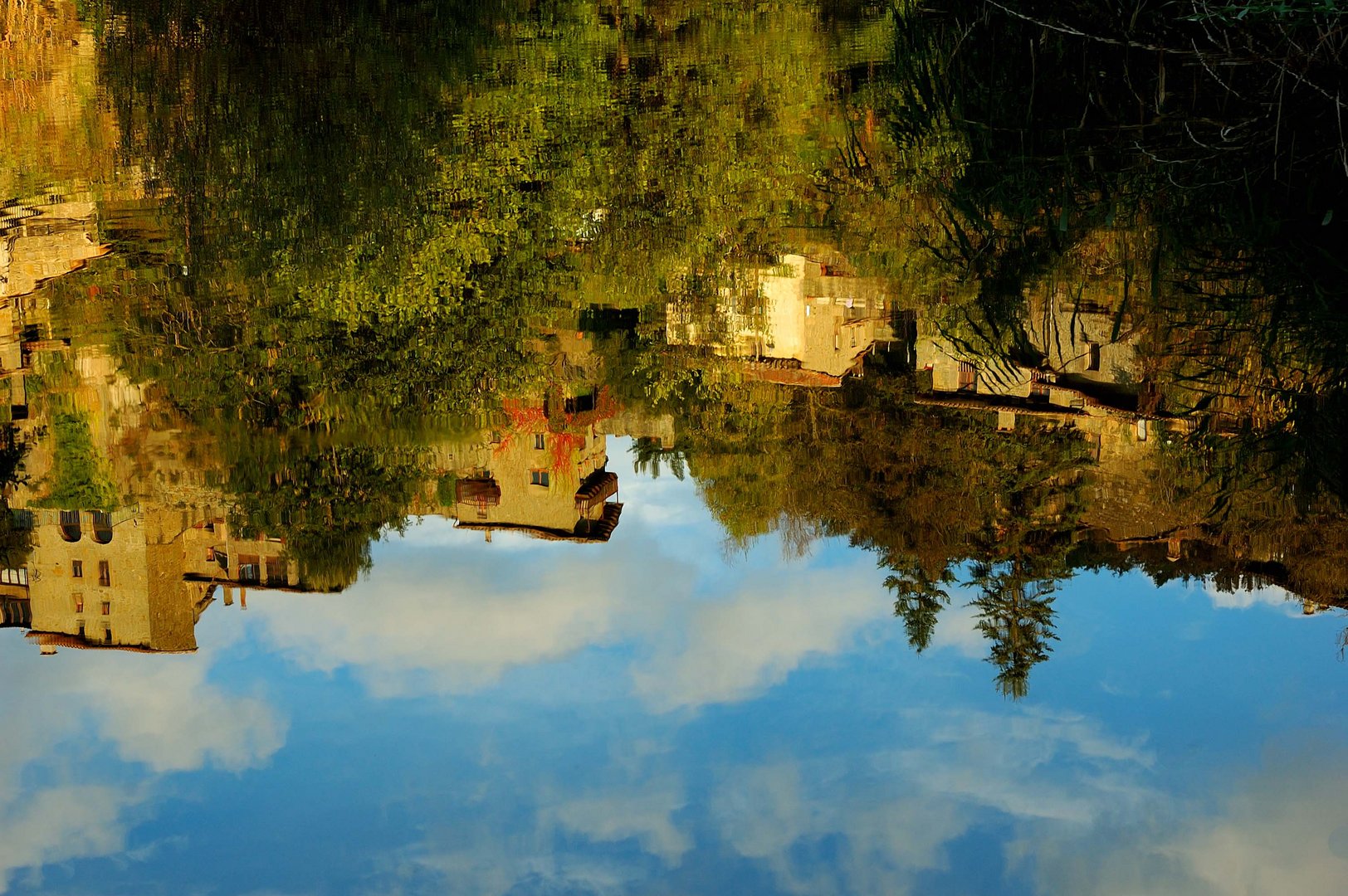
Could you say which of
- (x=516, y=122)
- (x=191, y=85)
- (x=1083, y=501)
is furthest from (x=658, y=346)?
(x=191, y=85)

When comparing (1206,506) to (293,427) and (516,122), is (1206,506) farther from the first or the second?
(516,122)

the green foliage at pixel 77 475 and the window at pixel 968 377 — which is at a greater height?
the window at pixel 968 377

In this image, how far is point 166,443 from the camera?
968 cm

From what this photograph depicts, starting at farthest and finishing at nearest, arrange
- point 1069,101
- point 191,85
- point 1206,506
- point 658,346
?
1. point 191,85
2. point 1069,101
3. point 658,346
4. point 1206,506

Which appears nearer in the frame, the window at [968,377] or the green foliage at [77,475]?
the green foliage at [77,475]

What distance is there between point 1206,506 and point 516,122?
922 cm

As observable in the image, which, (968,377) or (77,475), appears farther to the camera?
(968,377)

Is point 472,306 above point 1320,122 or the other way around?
the other way around

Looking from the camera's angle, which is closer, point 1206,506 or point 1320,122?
point 1206,506

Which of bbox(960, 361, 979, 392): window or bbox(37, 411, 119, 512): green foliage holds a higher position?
bbox(960, 361, 979, 392): window

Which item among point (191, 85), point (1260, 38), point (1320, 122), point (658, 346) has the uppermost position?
point (191, 85)

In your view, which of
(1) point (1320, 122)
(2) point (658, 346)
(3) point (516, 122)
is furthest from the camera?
(3) point (516, 122)

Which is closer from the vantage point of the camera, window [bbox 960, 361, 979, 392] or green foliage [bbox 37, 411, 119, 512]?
green foliage [bbox 37, 411, 119, 512]

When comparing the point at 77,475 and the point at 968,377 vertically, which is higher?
the point at 968,377
